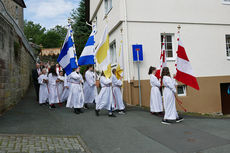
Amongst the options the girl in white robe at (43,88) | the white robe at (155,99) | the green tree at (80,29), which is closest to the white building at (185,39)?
the white robe at (155,99)

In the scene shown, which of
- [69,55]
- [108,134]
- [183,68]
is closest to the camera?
[108,134]

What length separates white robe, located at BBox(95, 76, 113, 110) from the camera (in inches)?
333

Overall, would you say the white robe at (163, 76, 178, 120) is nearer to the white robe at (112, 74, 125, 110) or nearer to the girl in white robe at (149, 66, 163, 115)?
the girl in white robe at (149, 66, 163, 115)

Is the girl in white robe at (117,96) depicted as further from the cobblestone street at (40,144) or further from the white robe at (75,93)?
the cobblestone street at (40,144)

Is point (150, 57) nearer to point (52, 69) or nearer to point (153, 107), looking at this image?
point (153, 107)

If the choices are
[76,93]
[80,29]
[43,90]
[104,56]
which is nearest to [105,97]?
[76,93]

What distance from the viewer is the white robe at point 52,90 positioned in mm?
10433

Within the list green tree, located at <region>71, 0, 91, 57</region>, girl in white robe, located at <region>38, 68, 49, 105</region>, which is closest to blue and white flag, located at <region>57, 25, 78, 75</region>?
girl in white robe, located at <region>38, 68, 49, 105</region>

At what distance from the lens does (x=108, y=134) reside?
20.2ft

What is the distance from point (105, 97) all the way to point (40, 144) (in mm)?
3749

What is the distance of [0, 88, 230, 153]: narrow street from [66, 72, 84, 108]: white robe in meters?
0.66

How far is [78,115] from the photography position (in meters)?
8.57

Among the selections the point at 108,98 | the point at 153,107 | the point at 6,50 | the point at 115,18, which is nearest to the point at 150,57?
the point at 115,18

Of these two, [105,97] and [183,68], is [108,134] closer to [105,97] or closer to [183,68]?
[105,97]
